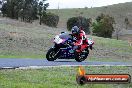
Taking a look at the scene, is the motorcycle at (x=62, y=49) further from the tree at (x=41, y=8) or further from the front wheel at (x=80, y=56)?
the tree at (x=41, y=8)

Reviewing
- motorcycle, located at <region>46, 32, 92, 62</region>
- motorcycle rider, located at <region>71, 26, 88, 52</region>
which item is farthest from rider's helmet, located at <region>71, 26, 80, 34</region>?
motorcycle, located at <region>46, 32, 92, 62</region>

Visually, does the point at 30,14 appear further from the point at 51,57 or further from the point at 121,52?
the point at 51,57

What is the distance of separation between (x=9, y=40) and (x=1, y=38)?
101cm

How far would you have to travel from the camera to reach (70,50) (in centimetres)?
2222

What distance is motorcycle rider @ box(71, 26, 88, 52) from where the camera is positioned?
21359 mm

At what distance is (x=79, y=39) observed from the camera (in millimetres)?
21938

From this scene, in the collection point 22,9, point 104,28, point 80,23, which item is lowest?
point 104,28

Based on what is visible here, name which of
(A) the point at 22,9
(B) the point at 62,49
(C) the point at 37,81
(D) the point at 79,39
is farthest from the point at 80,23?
(C) the point at 37,81

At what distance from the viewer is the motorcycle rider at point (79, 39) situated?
70.1 feet

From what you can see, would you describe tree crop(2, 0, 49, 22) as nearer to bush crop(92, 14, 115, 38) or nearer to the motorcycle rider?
bush crop(92, 14, 115, 38)

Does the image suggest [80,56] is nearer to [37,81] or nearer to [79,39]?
[79,39]

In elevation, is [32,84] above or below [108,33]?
above

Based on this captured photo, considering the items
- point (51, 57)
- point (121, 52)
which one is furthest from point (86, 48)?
point (121, 52)

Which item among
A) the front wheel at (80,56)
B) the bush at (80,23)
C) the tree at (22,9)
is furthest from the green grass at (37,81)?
the bush at (80,23)
